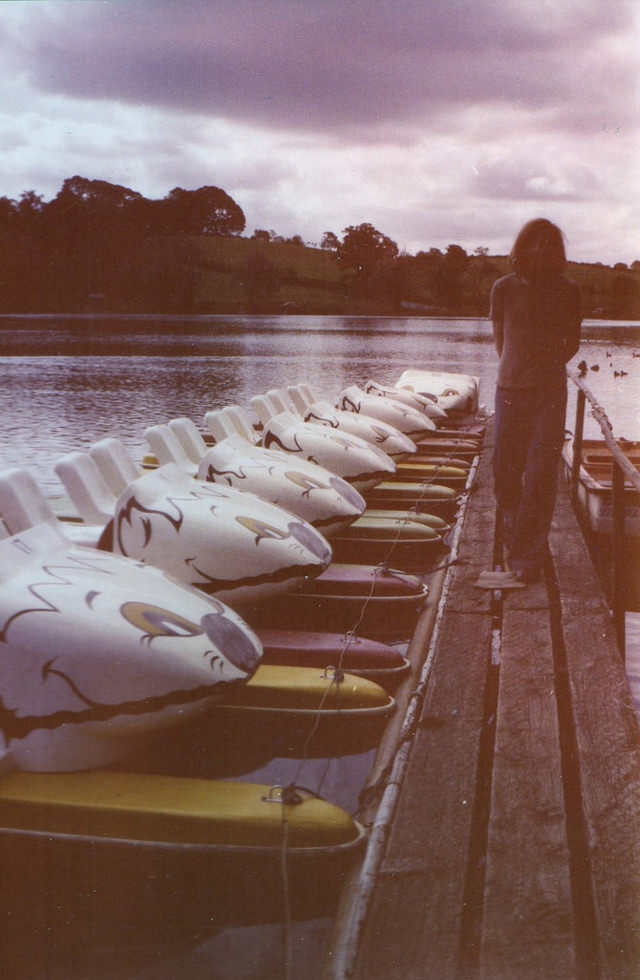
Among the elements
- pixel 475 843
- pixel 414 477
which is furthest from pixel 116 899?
pixel 414 477

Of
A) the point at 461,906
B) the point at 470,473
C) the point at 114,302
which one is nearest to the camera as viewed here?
Answer: the point at 461,906

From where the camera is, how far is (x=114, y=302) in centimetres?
4791

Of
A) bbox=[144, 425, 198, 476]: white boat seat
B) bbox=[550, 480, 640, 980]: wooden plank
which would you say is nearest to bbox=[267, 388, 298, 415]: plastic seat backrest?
bbox=[144, 425, 198, 476]: white boat seat

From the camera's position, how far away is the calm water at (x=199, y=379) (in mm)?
2918

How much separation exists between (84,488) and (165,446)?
2.38 feet

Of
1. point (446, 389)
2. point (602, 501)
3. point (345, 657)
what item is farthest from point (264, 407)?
point (446, 389)

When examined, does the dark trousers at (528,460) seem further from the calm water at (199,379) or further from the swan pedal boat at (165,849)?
the swan pedal boat at (165,849)

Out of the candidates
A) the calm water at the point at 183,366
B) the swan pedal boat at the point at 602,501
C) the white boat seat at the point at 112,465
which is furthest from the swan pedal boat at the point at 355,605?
the calm water at the point at 183,366

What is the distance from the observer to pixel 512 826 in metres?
2.89

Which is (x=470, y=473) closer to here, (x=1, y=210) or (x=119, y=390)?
(x=119, y=390)

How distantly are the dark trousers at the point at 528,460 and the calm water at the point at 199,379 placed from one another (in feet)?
5.29

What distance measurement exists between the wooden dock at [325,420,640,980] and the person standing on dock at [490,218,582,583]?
22.4 inches

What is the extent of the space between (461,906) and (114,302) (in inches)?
1861

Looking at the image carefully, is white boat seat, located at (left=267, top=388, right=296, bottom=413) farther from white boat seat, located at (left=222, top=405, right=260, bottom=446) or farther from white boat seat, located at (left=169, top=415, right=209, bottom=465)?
white boat seat, located at (left=169, top=415, right=209, bottom=465)
